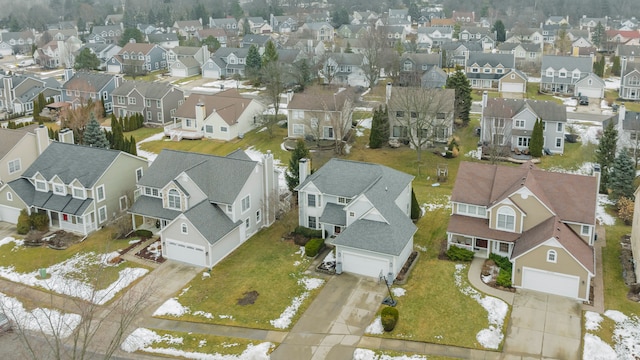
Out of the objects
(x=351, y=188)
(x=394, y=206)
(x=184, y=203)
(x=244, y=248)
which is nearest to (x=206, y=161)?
(x=184, y=203)

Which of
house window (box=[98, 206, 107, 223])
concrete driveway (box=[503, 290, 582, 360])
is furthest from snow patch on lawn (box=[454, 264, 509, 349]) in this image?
house window (box=[98, 206, 107, 223])

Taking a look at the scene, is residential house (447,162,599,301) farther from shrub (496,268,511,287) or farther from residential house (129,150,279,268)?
residential house (129,150,279,268)

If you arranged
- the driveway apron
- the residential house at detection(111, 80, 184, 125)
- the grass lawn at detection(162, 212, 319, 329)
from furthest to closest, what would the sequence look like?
the residential house at detection(111, 80, 184, 125), the grass lawn at detection(162, 212, 319, 329), the driveway apron

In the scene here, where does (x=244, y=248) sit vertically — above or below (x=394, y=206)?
below

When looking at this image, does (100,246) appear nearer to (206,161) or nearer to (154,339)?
(206,161)

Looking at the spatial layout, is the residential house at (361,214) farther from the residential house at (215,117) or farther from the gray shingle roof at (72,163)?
the residential house at (215,117)
